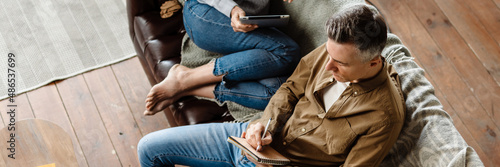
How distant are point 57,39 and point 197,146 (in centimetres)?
120

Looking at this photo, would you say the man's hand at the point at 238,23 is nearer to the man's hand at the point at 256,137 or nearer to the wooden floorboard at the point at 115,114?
the man's hand at the point at 256,137

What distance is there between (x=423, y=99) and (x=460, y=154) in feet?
0.76

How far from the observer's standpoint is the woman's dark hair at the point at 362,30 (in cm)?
119

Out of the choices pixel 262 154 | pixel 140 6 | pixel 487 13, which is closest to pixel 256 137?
pixel 262 154

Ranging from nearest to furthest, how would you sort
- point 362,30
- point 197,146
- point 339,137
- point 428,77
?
point 362,30 < point 339,137 < point 197,146 < point 428,77

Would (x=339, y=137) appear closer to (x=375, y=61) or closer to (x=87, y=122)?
(x=375, y=61)

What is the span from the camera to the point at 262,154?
1.42 metres

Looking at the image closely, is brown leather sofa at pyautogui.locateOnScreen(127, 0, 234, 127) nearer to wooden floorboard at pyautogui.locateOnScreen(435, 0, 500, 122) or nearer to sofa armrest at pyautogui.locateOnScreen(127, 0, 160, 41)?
sofa armrest at pyautogui.locateOnScreen(127, 0, 160, 41)

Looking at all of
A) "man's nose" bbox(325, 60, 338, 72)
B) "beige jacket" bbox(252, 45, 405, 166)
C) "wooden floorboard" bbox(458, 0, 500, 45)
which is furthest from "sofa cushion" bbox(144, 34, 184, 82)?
"wooden floorboard" bbox(458, 0, 500, 45)

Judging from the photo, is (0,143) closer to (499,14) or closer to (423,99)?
(423,99)

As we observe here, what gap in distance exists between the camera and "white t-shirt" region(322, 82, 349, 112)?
1.42m

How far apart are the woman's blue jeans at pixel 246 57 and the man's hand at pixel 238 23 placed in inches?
1.5

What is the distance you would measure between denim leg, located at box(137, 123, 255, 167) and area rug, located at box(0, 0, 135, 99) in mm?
842

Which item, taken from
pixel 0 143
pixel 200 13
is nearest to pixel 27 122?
pixel 0 143
